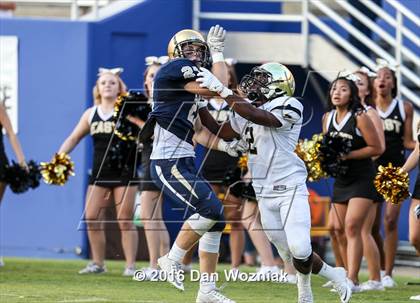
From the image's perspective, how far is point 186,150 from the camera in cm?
970

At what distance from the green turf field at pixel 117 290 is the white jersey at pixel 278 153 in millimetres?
1170

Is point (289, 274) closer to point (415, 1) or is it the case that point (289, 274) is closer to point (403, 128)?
point (403, 128)

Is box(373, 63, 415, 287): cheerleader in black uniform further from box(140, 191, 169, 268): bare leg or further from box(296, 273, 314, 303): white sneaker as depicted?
box(296, 273, 314, 303): white sneaker

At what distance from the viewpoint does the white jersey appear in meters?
9.40

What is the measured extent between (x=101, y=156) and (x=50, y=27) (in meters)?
3.59

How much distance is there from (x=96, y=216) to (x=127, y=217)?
32 cm

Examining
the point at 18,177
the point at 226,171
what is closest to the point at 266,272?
the point at 226,171

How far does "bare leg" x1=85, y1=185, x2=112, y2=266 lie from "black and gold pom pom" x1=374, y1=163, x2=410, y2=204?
10.6 ft

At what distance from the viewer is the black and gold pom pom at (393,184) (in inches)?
423

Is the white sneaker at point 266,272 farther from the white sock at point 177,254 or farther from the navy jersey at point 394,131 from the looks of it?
the white sock at point 177,254

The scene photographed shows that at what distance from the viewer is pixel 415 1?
1570 cm

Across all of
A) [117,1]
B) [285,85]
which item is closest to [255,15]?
[117,1]

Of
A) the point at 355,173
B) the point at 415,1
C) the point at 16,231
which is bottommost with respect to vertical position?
the point at 16,231

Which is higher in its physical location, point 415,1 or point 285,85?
point 415,1
